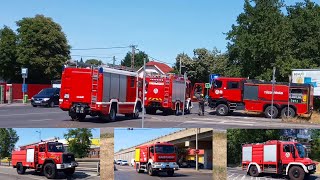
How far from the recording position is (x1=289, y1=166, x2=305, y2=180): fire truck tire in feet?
22.0

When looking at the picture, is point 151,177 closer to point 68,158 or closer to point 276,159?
point 68,158

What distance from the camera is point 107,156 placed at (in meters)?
6.81

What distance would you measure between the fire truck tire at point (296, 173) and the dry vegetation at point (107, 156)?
2707 mm

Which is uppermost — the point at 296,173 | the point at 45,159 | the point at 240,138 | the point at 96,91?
the point at 96,91

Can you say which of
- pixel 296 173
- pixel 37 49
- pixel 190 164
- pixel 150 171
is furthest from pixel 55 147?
pixel 37 49

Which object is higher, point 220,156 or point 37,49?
point 37,49

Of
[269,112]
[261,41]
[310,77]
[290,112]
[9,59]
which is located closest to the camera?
[290,112]

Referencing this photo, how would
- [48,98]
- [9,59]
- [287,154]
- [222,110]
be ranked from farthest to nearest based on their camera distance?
[9,59] → [48,98] → [222,110] → [287,154]

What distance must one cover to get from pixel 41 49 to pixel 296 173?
48.1m

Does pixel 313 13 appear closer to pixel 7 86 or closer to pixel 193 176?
pixel 7 86

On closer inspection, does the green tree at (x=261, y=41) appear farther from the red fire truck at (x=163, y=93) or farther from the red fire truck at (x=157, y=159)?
the red fire truck at (x=157, y=159)

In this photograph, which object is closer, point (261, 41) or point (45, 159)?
point (45, 159)

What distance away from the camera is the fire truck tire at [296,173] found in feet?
22.0

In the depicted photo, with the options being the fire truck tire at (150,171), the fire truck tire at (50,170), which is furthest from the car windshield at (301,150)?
the fire truck tire at (50,170)
